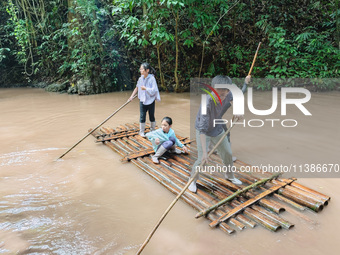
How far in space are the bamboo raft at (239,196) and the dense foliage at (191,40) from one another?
4.34 meters

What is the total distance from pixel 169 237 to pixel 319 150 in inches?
Result: 104

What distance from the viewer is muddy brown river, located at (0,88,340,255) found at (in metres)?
2.01

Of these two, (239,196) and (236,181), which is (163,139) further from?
(239,196)

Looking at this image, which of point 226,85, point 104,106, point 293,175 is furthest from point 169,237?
point 104,106

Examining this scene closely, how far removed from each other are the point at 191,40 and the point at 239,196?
5.58m

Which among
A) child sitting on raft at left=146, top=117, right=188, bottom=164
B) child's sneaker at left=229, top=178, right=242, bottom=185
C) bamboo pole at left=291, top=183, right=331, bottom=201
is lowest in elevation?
bamboo pole at left=291, top=183, right=331, bottom=201

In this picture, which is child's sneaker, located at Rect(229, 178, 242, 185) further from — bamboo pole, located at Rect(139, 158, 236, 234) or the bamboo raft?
bamboo pole, located at Rect(139, 158, 236, 234)

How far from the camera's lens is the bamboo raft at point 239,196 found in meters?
2.21

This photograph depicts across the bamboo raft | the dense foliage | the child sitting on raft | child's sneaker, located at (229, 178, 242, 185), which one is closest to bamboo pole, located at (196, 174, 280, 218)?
the bamboo raft

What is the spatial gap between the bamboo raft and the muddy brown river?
7 centimetres

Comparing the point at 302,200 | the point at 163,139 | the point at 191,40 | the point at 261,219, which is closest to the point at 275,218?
the point at 261,219

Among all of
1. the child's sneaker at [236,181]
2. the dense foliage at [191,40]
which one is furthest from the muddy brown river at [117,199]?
the dense foliage at [191,40]

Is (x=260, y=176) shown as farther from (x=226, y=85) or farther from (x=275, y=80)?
(x=275, y=80)

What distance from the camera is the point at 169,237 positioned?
83.2 inches
